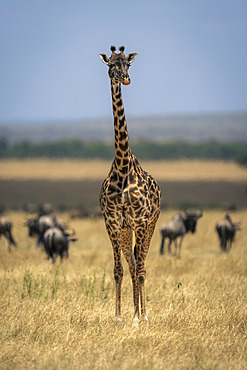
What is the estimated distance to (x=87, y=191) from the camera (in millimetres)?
56344

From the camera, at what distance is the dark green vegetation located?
4962 centimetres

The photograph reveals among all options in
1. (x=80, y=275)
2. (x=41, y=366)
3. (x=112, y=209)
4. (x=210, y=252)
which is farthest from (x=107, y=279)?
(x=210, y=252)

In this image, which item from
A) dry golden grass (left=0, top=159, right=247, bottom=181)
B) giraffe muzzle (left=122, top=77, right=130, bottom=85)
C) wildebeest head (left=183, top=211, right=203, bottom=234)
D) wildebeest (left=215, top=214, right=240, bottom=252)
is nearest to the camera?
giraffe muzzle (left=122, top=77, right=130, bottom=85)

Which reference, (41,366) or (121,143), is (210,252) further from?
(41,366)

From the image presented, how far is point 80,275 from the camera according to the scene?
11.0 meters

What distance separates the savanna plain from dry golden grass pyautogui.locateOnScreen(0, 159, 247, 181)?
43.7 meters

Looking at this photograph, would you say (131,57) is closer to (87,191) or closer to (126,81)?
(126,81)

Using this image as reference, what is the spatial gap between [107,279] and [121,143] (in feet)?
13.6

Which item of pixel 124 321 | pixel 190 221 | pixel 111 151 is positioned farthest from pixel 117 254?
pixel 111 151

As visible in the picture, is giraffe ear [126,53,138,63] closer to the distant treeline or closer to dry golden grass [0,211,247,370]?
dry golden grass [0,211,247,370]

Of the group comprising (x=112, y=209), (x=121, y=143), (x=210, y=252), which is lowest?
(x=210, y=252)

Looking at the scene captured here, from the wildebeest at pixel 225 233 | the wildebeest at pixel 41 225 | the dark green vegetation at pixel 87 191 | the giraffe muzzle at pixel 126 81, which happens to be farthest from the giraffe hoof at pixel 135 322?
the dark green vegetation at pixel 87 191

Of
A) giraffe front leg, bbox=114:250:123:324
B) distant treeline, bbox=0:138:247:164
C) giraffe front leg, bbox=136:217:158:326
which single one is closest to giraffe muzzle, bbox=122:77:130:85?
giraffe front leg, bbox=136:217:158:326

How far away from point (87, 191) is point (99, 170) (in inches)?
600
